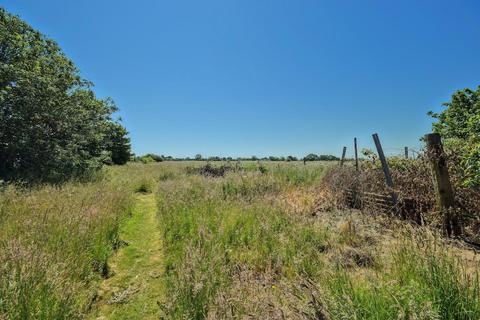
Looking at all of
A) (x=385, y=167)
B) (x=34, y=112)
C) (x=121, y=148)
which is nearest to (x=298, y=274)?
(x=385, y=167)

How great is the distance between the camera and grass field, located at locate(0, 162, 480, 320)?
2.21 metres

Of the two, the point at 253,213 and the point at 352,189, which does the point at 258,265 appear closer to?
the point at 253,213

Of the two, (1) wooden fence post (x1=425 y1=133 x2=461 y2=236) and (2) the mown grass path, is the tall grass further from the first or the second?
(1) wooden fence post (x1=425 y1=133 x2=461 y2=236)

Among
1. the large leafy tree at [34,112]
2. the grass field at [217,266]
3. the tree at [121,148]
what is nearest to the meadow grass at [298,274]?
the grass field at [217,266]

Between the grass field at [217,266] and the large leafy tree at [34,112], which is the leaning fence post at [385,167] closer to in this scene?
the grass field at [217,266]

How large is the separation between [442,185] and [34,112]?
44.3 feet

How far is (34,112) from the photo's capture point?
9523 millimetres

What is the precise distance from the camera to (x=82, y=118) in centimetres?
1321

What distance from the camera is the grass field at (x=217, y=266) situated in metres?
2.21

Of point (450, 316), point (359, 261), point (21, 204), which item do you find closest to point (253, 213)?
point (359, 261)

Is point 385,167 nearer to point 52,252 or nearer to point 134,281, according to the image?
point 134,281

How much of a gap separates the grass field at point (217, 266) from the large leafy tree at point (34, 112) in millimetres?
4578

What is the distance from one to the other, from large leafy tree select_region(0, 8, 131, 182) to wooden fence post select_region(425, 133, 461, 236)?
12.4 m

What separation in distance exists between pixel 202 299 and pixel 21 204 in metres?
5.23
